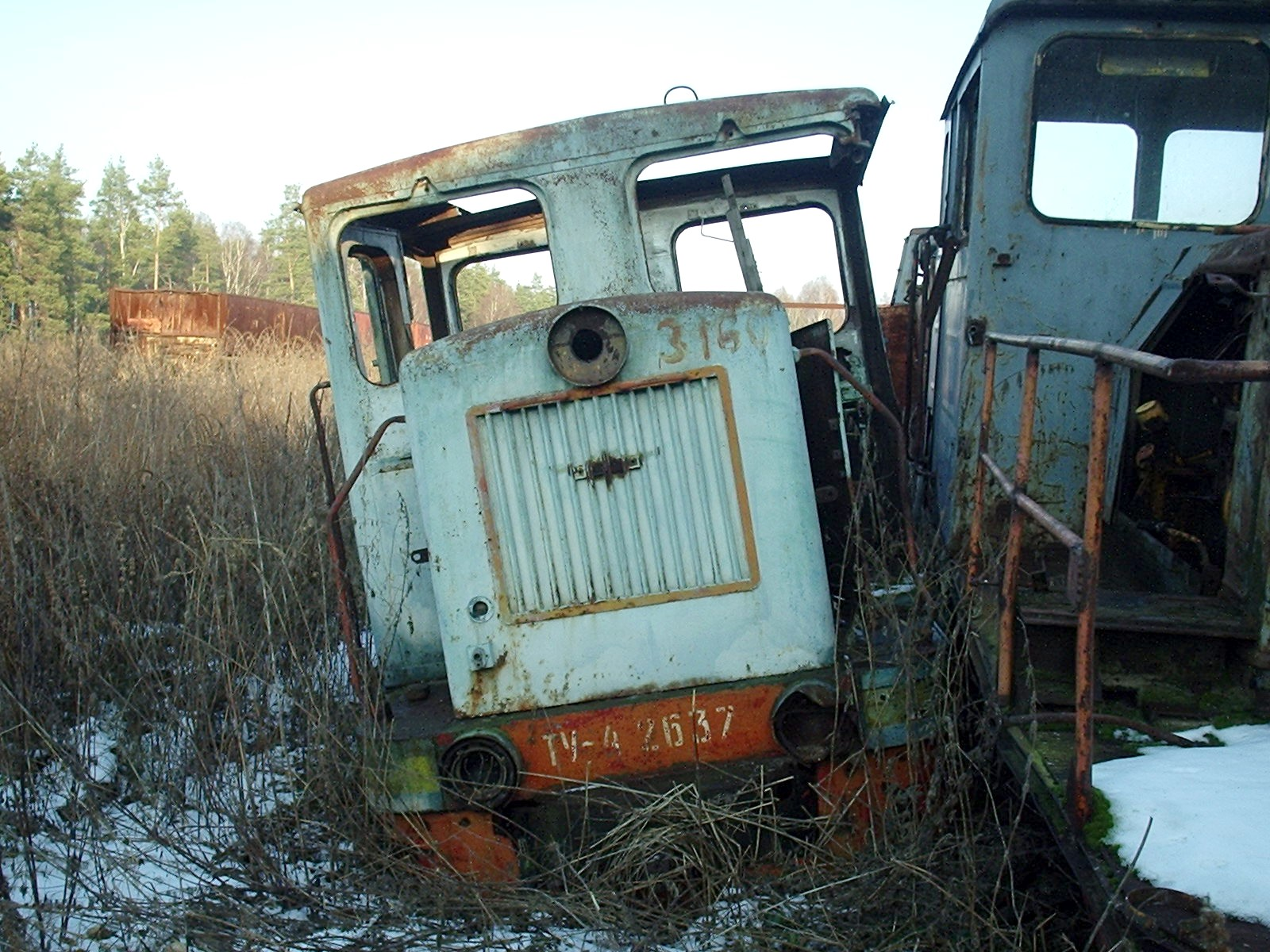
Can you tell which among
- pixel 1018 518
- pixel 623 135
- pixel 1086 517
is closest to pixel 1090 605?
pixel 1086 517

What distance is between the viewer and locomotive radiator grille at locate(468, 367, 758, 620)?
3189 mm

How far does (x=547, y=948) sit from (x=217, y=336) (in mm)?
16163

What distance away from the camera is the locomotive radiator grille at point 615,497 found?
10.5 feet

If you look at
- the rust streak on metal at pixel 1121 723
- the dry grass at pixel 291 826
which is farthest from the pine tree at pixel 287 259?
the rust streak on metal at pixel 1121 723

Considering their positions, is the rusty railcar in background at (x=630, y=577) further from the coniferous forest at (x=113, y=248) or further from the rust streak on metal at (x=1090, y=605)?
the coniferous forest at (x=113, y=248)

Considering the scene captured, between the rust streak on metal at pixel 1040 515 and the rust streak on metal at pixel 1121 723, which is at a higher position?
the rust streak on metal at pixel 1040 515

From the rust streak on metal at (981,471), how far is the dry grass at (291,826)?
151mm

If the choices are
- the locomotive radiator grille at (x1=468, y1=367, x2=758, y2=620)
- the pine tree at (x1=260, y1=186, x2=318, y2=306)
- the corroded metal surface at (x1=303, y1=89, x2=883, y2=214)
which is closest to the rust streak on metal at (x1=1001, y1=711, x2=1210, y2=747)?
the locomotive radiator grille at (x1=468, y1=367, x2=758, y2=620)

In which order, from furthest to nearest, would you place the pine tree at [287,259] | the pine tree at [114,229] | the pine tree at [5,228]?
the pine tree at [287,259]
the pine tree at [114,229]
the pine tree at [5,228]

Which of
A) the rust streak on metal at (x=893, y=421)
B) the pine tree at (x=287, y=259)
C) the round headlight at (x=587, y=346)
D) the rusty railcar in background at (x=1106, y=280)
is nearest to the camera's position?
the round headlight at (x=587, y=346)

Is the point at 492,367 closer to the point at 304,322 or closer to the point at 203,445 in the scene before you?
the point at 203,445

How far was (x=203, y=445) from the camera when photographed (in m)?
7.18

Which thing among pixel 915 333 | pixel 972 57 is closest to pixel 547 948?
pixel 915 333

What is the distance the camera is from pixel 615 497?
3.24 metres
